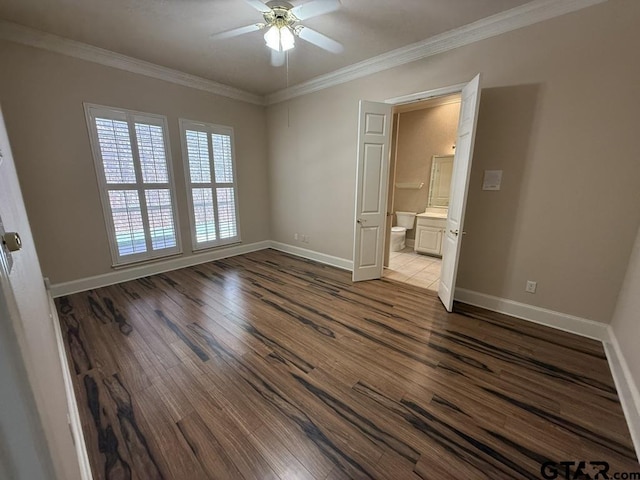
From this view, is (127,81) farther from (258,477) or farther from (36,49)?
(258,477)

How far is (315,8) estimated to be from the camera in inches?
75.9

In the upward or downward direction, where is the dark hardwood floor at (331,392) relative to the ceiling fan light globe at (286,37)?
downward

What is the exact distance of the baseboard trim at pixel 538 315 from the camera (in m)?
2.34

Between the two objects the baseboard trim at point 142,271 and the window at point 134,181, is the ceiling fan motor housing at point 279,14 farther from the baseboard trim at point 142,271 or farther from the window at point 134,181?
the baseboard trim at point 142,271

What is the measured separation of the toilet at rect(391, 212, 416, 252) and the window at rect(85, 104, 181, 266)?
396cm

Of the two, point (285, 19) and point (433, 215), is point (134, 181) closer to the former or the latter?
point (285, 19)

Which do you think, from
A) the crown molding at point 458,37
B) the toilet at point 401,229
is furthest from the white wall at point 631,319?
the toilet at point 401,229

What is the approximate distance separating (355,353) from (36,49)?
449cm

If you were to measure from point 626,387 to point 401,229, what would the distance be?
3.73 meters

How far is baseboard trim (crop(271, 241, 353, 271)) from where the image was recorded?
4.16 metres

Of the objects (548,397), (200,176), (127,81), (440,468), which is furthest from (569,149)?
(127,81)

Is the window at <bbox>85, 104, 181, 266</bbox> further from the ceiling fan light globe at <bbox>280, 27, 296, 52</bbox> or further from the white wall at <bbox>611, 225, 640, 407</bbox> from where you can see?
the white wall at <bbox>611, 225, 640, 407</bbox>

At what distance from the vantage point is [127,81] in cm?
330

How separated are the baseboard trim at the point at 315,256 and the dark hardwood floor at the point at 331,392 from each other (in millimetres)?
1257
